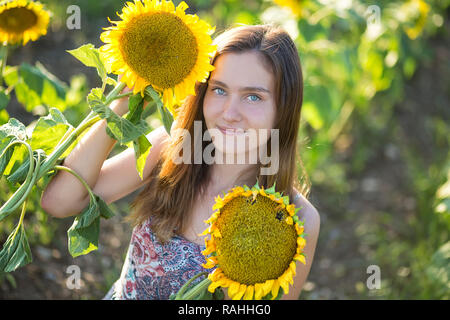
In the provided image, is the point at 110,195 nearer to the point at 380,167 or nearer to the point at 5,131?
the point at 5,131

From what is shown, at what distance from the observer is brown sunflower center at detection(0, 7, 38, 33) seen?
5.02 feet

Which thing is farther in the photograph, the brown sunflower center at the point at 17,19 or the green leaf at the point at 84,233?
the brown sunflower center at the point at 17,19

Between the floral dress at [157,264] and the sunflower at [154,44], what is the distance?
53cm

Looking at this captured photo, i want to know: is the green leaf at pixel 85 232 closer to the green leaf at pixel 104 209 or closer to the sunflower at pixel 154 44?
the green leaf at pixel 104 209

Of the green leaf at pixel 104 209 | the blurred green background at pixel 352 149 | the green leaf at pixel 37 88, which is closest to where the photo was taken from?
the green leaf at pixel 104 209

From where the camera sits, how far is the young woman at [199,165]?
1.28 meters

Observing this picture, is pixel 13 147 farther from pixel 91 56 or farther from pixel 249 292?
pixel 249 292

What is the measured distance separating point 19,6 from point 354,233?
6.35ft

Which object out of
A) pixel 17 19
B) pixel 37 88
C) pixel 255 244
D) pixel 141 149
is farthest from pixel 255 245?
pixel 37 88

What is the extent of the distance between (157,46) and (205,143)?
498 mm

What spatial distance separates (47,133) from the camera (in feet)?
3.79

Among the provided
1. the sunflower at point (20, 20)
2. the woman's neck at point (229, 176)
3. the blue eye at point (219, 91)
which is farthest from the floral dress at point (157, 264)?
the sunflower at point (20, 20)

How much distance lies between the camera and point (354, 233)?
2.77 meters
